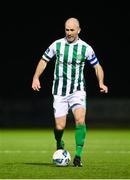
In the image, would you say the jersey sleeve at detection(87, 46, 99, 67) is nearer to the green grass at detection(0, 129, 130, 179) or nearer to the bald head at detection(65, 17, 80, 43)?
the bald head at detection(65, 17, 80, 43)

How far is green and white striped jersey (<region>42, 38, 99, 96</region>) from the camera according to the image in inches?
380

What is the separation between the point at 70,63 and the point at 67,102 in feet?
1.79

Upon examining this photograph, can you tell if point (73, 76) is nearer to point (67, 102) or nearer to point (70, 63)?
point (70, 63)

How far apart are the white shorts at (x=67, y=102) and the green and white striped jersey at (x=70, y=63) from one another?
0.22 ft

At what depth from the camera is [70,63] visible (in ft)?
31.6

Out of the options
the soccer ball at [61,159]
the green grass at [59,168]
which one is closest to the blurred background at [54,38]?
the green grass at [59,168]

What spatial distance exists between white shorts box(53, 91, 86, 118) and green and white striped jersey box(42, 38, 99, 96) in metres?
0.07

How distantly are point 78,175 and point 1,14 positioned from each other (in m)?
28.5

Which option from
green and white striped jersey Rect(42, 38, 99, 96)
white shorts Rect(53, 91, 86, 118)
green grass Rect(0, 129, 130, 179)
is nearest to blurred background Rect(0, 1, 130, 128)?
green grass Rect(0, 129, 130, 179)

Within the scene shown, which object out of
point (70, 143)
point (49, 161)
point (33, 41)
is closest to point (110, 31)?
point (33, 41)

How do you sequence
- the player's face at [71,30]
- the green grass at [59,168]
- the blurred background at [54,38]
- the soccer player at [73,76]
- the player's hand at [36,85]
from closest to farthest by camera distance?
the green grass at [59,168]
the player's face at [71,30]
the player's hand at [36,85]
the soccer player at [73,76]
the blurred background at [54,38]

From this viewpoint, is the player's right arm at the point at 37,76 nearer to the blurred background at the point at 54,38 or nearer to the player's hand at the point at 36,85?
the player's hand at the point at 36,85

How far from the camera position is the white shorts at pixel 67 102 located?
31.8ft

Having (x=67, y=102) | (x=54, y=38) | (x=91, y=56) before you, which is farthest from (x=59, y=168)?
(x=54, y=38)
